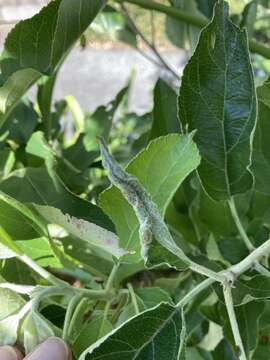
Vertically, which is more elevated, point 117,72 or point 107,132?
point 107,132

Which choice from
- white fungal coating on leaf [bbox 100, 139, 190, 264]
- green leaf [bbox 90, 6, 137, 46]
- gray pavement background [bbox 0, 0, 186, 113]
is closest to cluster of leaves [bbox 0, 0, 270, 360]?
white fungal coating on leaf [bbox 100, 139, 190, 264]

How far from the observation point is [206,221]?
595 millimetres

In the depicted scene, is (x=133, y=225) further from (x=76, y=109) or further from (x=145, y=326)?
(x=76, y=109)

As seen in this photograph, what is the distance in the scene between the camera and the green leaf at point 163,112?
56 cm

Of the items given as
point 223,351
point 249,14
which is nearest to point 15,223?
point 223,351

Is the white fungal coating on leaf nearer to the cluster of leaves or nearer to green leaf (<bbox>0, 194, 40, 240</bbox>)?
the cluster of leaves

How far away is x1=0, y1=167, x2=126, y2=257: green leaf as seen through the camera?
0.42 m

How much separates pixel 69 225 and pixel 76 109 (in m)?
0.51

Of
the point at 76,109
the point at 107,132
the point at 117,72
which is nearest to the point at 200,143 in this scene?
the point at 107,132

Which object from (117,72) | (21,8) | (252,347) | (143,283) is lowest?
(117,72)

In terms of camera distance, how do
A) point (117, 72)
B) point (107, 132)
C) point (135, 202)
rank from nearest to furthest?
point (135, 202) < point (107, 132) < point (117, 72)

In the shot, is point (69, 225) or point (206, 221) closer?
point (69, 225)

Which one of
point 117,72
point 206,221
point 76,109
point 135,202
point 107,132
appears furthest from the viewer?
point 117,72

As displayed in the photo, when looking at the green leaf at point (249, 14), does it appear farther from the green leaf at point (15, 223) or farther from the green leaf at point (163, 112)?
the green leaf at point (15, 223)
